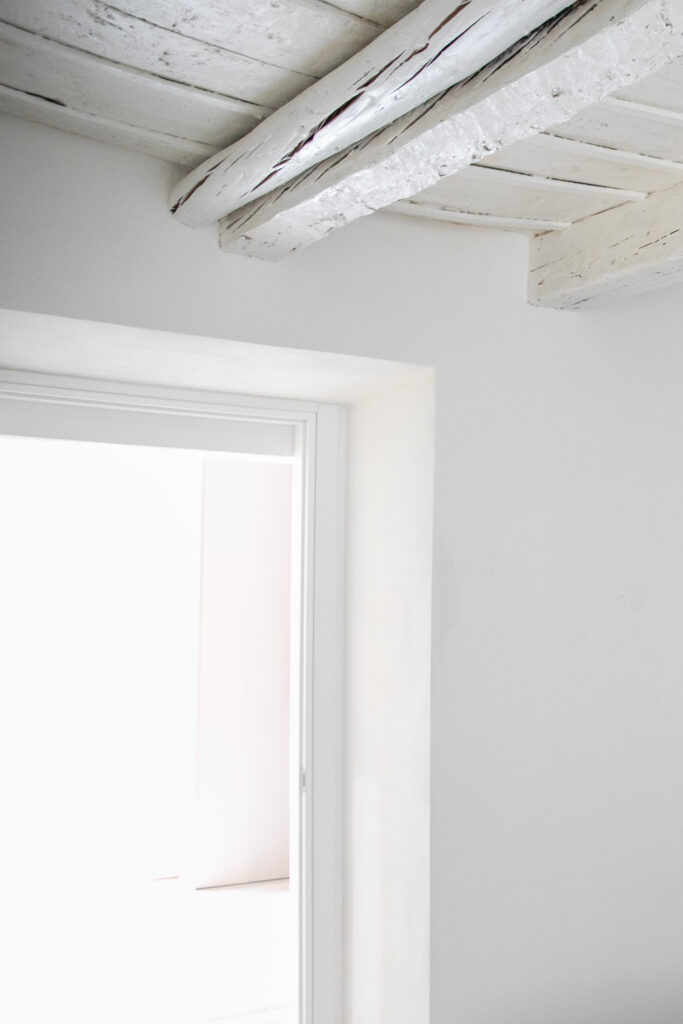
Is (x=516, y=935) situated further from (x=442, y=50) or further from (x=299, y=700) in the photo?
(x=442, y=50)

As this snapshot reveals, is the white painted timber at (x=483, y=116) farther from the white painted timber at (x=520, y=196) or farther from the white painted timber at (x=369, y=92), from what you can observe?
the white painted timber at (x=520, y=196)

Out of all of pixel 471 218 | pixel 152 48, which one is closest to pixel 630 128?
pixel 471 218

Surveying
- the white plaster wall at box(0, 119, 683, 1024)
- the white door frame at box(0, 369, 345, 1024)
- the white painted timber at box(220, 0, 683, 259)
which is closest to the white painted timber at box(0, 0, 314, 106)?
the white painted timber at box(220, 0, 683, 259)

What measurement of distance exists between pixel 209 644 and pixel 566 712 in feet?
7.58

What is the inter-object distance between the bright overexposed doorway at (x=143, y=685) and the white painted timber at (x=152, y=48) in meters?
2.60

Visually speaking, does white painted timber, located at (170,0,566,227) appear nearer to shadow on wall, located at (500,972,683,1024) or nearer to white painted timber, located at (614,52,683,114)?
white painted timber, located at (614,52,683,114)

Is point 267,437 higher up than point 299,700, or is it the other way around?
point 267,437

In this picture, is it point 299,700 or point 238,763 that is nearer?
point 299,700

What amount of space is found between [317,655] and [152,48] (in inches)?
65.1

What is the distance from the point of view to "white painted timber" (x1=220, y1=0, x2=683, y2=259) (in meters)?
1.21

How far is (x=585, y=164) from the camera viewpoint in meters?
2.01

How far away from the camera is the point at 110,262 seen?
1.97 m

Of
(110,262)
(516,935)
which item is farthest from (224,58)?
(516,935)

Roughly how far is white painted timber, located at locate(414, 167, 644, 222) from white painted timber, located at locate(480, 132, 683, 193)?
1.1 inches
